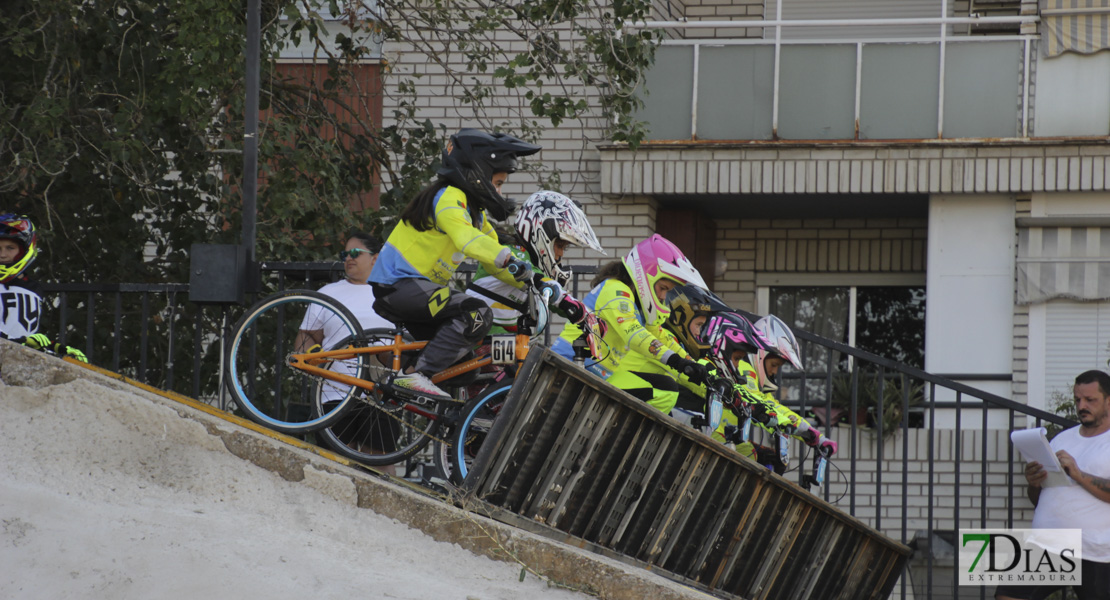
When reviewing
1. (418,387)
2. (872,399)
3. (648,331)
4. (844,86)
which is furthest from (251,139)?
(844,86)

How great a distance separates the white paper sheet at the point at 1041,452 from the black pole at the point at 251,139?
14.1ft

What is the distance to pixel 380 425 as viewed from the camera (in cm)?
676

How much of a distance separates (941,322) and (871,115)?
6.66 feet

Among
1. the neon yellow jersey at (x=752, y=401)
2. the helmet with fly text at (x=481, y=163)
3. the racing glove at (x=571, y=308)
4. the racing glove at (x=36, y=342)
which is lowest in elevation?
the neon yellow jersey at (x=752, y=401)

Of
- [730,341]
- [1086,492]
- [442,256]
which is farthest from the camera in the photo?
[1086,492]

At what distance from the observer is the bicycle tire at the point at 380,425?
6.39 metres

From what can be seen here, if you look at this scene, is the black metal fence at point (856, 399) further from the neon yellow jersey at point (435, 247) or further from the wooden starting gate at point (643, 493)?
the neon yellow jersey at point (435, 247)

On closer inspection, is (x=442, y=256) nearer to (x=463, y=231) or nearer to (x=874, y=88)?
(x=463, y=231)

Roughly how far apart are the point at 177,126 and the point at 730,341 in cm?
462

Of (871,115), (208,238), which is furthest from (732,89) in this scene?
(208,238)

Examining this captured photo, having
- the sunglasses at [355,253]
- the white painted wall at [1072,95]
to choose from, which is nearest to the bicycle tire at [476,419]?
the sunglasses at [355,253]

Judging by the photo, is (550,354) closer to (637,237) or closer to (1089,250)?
(637,237)

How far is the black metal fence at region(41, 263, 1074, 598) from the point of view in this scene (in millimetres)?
7582

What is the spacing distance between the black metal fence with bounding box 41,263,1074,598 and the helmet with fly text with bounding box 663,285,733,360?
106 centimetres
